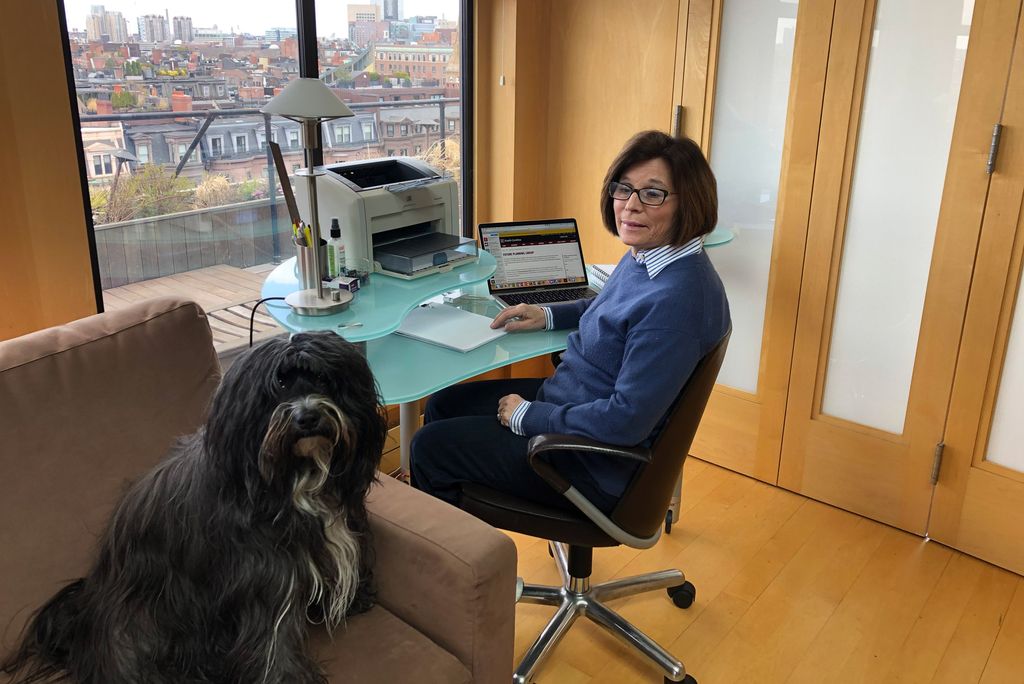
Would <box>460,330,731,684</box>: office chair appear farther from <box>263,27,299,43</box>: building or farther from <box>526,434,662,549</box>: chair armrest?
<box>263,27,299,43</box>: building

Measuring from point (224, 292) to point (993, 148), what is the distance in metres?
2.35

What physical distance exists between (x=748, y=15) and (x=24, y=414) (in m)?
2.45

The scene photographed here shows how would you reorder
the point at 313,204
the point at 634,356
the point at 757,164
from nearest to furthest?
the point at 634,356, the point at 313,204, the point at 757,164

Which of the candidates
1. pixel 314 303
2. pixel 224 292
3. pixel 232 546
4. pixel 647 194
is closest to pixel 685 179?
pixel 647 194

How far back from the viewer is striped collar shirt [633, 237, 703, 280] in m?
1.89

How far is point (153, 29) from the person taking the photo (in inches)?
92.0

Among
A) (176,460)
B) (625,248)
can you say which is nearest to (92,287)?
(176,460)

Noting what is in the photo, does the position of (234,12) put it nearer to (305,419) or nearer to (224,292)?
(224,292)

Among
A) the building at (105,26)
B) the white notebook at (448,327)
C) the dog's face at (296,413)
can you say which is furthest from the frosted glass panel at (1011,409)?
the building at (105,26)

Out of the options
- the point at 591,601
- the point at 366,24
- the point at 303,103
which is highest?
the point at 366,24

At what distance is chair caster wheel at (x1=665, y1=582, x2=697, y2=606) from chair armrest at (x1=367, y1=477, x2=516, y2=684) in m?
0.93

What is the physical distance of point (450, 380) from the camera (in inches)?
76.9

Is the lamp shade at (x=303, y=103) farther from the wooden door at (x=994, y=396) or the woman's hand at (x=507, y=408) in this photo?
the wooden door at (x=994, y=396)

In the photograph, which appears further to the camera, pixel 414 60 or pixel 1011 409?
pixel 414 60
